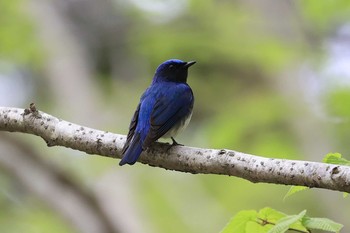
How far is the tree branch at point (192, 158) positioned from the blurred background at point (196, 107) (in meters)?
4.03

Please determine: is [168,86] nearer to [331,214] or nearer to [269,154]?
[331,214]

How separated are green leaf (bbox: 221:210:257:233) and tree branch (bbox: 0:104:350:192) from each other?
218mm

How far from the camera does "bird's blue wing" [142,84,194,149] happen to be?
445 centimetres

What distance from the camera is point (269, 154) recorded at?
9750 mm

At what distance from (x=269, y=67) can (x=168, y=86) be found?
16.0ft

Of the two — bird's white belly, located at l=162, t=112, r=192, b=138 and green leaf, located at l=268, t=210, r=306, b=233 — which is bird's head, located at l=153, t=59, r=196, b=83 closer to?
bird's white belly, located at l=162, t=112, r=192, b=138

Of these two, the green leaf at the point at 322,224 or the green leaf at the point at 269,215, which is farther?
the green leaf at the point at 269,215

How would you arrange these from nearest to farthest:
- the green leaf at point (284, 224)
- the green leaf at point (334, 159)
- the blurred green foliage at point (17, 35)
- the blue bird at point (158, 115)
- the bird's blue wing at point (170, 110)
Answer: the green leaf at point (284, 224), the green leaf at point (334, 159), the blue bird at point (158, 115), the bird's blue wing at point (170, 110), the blurred green foliage at point (17, 35)

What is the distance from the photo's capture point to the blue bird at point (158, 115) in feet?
13.2

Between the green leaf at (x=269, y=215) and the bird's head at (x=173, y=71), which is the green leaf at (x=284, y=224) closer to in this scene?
the green leaf at (x=269, y=215)

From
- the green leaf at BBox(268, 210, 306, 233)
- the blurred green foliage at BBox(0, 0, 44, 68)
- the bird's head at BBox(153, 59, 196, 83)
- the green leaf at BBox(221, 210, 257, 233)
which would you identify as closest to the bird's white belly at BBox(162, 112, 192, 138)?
the bird's head at BBox(153, 59, 196, 83)

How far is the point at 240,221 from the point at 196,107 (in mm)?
9661

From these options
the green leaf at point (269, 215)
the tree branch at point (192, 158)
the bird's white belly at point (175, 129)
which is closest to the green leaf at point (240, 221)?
the green leaf at point (269, 215)

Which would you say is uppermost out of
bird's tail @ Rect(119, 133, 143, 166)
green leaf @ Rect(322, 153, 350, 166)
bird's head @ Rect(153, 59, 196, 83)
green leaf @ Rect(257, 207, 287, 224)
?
bird's head @ Rect(153, 59, 196, 83)
